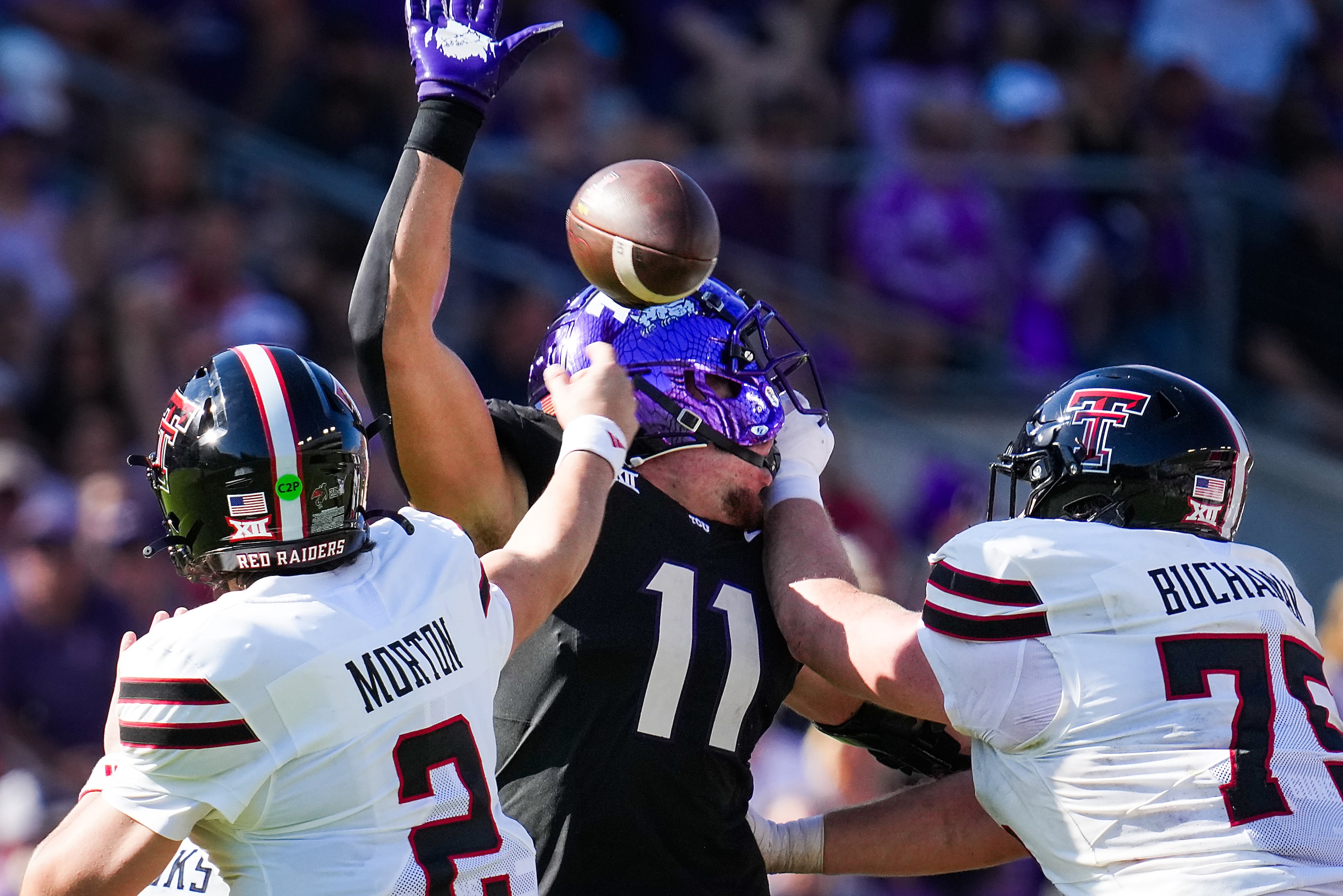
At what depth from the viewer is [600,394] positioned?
10.8 feet

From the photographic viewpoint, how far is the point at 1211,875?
284 cm

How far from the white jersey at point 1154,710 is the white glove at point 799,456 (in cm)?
57

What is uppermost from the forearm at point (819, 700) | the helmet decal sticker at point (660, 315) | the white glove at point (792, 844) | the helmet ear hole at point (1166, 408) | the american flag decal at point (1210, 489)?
the helmet decal sticker at point (660, 315)

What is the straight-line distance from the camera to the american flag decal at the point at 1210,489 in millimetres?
3160

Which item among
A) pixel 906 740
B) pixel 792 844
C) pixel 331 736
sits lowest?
pixel 792 844

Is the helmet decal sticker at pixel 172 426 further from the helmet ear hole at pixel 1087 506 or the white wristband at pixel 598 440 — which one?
the helmet ear hole at pixel 1087 506

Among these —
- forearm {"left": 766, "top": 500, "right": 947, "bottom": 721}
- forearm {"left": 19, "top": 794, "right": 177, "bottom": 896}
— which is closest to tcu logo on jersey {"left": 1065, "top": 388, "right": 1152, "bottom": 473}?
forearm {"left": 766, "top": 500, "right": 947, "bottom": 721}

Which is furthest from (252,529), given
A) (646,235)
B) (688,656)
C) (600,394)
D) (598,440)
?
(646,235)

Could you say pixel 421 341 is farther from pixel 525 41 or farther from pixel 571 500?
pixel 525 41

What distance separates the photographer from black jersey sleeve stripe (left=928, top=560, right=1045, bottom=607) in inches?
117

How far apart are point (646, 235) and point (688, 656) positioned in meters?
0.88

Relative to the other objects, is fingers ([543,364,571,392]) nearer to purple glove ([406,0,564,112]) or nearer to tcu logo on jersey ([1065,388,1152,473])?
purple glove ([406,0,564,112])

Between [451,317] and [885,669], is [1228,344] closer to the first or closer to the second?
[451,317]

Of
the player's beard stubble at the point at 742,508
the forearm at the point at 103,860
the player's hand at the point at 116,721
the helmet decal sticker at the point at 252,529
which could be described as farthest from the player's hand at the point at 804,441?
the forearm at the point at 103,860
